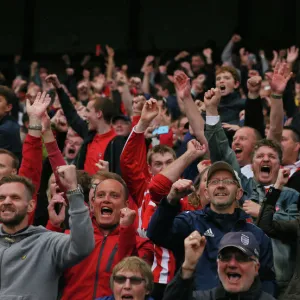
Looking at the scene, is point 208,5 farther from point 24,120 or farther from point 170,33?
point 24,120

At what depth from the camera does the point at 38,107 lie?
7.91 meters

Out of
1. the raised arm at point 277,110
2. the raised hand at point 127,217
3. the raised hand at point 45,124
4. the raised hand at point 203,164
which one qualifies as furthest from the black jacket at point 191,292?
the raised arm at point 277,110

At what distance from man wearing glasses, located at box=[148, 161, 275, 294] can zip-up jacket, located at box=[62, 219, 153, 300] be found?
24cm

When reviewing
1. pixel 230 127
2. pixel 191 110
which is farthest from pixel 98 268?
pixel 230 127

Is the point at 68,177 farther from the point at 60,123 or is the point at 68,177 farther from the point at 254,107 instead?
the point at 60,123

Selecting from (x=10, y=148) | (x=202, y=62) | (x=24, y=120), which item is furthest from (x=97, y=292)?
(x=202, y=62)

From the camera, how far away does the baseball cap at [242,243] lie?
19.7ft

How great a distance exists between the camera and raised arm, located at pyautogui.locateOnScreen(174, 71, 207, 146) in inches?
328

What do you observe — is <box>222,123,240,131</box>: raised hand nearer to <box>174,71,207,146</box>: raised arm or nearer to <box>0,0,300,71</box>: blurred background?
<box>174,71,207,146</box>: raised arm

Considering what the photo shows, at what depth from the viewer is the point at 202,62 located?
14820mm

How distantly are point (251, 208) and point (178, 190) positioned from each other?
105cm

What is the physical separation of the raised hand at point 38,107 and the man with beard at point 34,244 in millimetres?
1192

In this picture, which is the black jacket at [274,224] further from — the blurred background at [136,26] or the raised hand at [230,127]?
the blurred background at [136,26]

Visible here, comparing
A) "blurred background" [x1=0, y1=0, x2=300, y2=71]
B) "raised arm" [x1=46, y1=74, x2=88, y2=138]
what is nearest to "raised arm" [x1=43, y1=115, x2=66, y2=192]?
"raised arm" [x1=46, y1=74, x2=88, y2=138]
